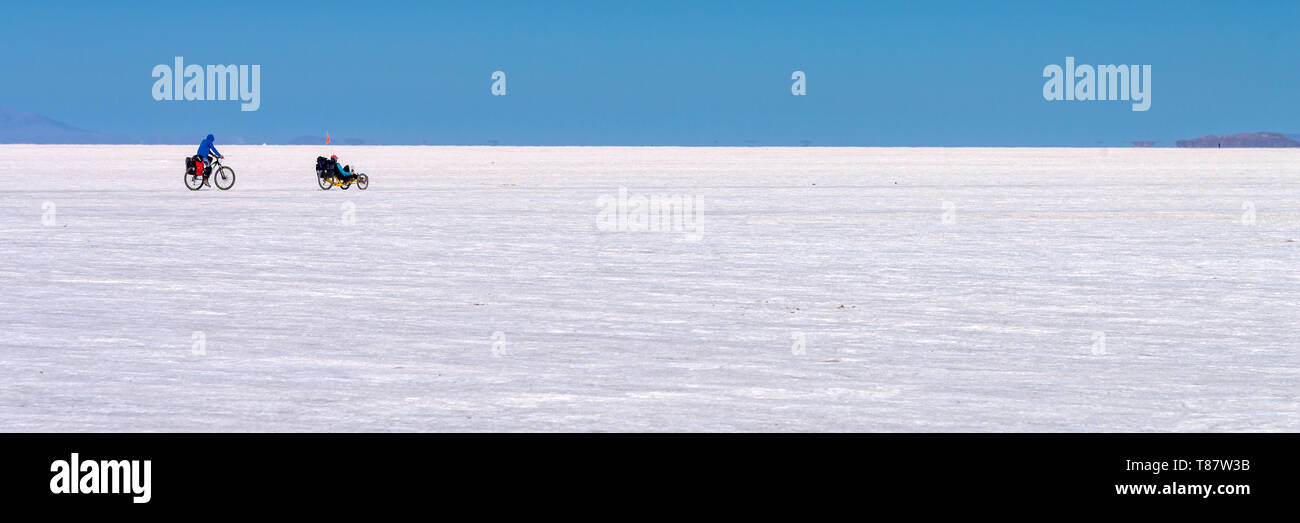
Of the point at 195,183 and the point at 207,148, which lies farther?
the point at 195,183

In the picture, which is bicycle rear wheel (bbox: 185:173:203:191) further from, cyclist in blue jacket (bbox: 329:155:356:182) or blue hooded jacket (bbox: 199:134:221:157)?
cyclist in blue jacket (bbox: 329:155:356:182)

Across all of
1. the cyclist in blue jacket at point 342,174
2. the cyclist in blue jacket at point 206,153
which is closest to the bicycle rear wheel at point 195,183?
the cyclist in blue jacket at point 206,153

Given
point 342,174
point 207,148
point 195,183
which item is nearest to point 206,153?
point 207,148

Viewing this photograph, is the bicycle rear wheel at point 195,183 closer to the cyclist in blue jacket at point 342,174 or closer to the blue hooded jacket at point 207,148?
the blue hooded jacket at point 207,148

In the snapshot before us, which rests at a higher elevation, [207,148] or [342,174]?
[207,148]

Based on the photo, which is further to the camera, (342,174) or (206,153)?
(342,174)

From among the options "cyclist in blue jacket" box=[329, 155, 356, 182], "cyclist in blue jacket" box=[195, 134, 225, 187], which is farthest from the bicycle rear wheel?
"cyclist in blue jacket" box=[329, 155, 356, 182]

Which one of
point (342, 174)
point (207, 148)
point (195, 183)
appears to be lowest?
point (195, 183)

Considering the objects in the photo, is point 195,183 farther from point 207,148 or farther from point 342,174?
point 342,174

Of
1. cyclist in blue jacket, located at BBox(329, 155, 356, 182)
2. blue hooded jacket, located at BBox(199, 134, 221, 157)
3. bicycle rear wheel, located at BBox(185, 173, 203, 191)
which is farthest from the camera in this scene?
cyclist in blue jacket, located at BBox(329, 155, 356, 182)

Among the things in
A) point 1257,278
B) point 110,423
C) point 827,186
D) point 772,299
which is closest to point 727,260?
point 772,299
